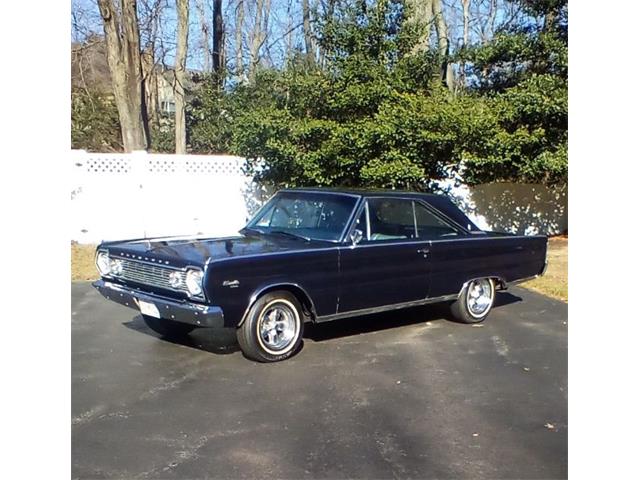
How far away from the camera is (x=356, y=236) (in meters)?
6.42

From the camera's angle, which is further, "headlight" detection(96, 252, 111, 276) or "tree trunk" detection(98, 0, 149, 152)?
"tree trunk" detection(98, 0, 149, 152)

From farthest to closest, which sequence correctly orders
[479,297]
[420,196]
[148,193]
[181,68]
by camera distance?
[181,68]
[148,193]
[479,297]
[420,196]

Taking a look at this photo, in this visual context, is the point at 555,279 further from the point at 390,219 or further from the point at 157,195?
the point at 157,195

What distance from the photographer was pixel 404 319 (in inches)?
302

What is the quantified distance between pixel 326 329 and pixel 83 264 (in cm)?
568

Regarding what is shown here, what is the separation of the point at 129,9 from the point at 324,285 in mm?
12958

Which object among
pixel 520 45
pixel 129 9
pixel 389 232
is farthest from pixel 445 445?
pixel 129 9

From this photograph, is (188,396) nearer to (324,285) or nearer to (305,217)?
(324,285)

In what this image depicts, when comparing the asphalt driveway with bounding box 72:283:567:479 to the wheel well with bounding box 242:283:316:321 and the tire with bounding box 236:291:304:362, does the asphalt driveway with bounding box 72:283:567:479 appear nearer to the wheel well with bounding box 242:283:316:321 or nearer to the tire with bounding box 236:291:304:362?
the tire with bounding box 236:291:304:362

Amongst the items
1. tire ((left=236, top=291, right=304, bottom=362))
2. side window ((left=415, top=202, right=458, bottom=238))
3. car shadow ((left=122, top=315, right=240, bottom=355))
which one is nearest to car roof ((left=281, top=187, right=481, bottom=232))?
side window ((left=415, top=202, right=458, bottom=238))

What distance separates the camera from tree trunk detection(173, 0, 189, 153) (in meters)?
19.5

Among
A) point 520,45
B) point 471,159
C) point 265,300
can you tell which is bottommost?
point 265,300

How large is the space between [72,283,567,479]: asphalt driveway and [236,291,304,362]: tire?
176 millimetres

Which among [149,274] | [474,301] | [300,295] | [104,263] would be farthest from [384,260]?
[104,263]
